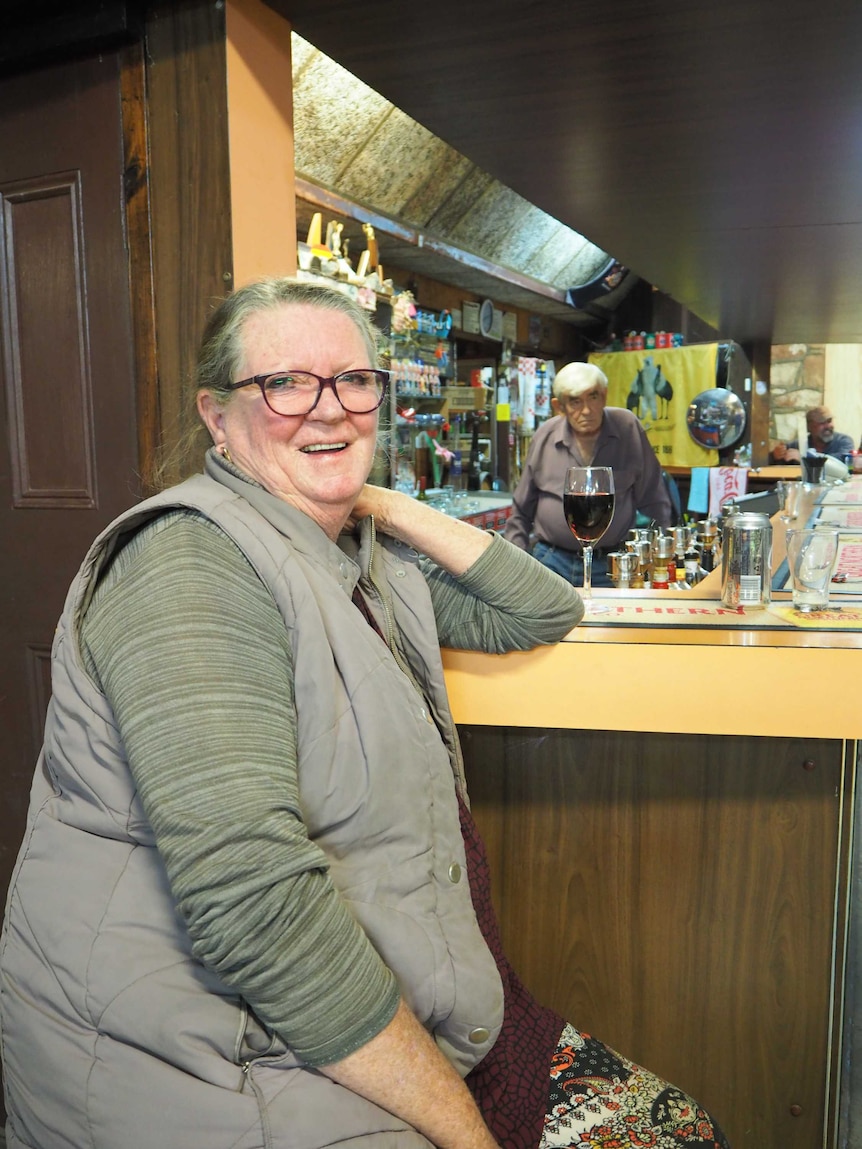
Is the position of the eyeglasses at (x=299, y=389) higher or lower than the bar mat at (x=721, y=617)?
higher

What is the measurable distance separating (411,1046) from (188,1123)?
0.77 ft

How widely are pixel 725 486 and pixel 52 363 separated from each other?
3.31m

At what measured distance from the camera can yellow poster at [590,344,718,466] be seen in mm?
9430

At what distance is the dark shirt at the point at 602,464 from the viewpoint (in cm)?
404

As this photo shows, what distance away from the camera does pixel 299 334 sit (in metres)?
1.27

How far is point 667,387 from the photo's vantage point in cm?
973

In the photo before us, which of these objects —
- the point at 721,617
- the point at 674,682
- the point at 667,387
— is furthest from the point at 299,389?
the point at 667,387

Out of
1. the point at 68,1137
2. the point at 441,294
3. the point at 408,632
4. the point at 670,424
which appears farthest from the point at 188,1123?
the point at 670,424

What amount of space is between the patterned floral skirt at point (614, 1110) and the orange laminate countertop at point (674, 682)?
1.69 ft

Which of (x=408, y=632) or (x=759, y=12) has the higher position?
(x=759, y=12)

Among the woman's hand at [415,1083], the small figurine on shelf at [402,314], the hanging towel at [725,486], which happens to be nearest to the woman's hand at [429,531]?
the woman's hand at [415,1083]

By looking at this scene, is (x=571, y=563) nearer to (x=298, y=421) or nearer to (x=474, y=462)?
(x=298, y=421)

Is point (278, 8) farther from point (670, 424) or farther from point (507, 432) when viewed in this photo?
point (670, 424)

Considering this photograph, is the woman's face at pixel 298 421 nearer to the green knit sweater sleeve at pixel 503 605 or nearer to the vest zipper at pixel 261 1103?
the green knit sweater sleeve at pixel 503 605
